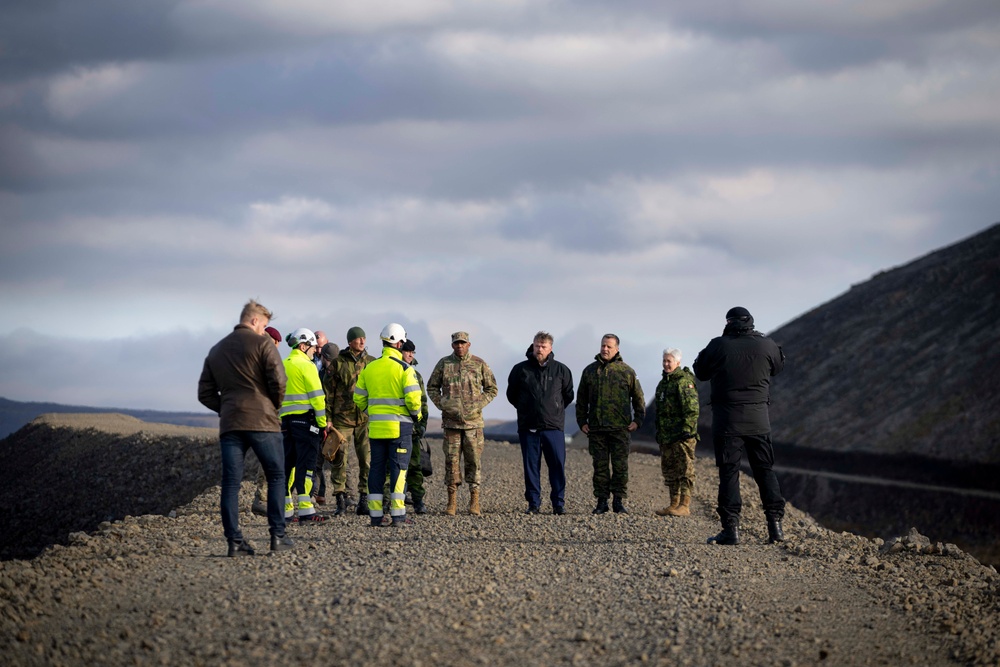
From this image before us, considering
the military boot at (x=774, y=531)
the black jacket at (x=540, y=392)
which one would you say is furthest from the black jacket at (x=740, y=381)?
the black jacket at (x=540, y=392)

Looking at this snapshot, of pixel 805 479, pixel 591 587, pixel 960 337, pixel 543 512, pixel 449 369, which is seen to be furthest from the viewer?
pixel 960 337

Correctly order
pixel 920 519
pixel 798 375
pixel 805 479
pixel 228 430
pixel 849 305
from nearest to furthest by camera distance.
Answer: pixel 228 430
pixel 920 519
pixel 805 479
pixel 798 375
pixel 849 305

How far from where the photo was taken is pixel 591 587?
30.0ft

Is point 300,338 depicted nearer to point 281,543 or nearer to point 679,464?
point 281,543

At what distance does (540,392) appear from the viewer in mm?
14461

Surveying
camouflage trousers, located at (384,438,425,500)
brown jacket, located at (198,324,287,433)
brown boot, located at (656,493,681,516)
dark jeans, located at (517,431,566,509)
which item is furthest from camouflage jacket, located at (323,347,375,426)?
brown boot, located at (656,493,681,516)

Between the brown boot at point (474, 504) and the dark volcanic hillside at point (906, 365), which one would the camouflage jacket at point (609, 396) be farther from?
the dark volcanic hillside at point (906, 365)

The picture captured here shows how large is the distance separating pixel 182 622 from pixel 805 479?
3532 centimetres

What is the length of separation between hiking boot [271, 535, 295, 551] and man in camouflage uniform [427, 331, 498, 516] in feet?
11.5

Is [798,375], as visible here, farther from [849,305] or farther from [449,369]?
[449,369]

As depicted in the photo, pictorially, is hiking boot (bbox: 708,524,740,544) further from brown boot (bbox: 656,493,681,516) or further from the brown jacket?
the brown jacket

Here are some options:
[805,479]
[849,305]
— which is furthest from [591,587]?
A: [849,305]

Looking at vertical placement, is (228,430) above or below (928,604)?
above

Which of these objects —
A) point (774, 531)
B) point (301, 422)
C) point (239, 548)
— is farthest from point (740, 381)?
point (239, 548)
